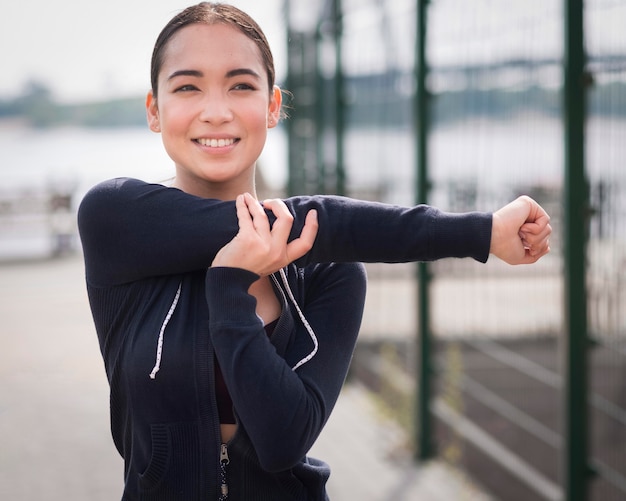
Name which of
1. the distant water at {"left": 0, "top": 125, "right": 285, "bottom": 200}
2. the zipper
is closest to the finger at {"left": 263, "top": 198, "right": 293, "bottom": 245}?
the zipper

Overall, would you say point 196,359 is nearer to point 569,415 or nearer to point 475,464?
point 569,415

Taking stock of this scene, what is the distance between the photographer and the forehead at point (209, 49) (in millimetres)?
1693

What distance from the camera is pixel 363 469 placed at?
209 inches

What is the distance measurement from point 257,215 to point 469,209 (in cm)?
316

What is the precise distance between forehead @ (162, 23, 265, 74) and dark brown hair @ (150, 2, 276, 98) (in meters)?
0.01

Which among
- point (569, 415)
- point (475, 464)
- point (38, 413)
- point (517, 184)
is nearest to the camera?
point (569, 415)

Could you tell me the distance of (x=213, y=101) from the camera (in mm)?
1691

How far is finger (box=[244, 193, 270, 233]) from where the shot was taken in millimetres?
1601

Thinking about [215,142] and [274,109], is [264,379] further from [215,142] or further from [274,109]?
[274,109]

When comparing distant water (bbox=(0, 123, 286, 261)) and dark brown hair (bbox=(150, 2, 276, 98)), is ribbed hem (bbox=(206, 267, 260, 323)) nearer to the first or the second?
dark brown hair (bbox=(150, 2, 276, 98))

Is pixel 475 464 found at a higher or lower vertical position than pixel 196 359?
lower

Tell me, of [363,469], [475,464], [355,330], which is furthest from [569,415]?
[355,330]

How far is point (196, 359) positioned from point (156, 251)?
186 mm

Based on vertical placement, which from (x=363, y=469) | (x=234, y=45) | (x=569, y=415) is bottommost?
(x=363, y=469)
